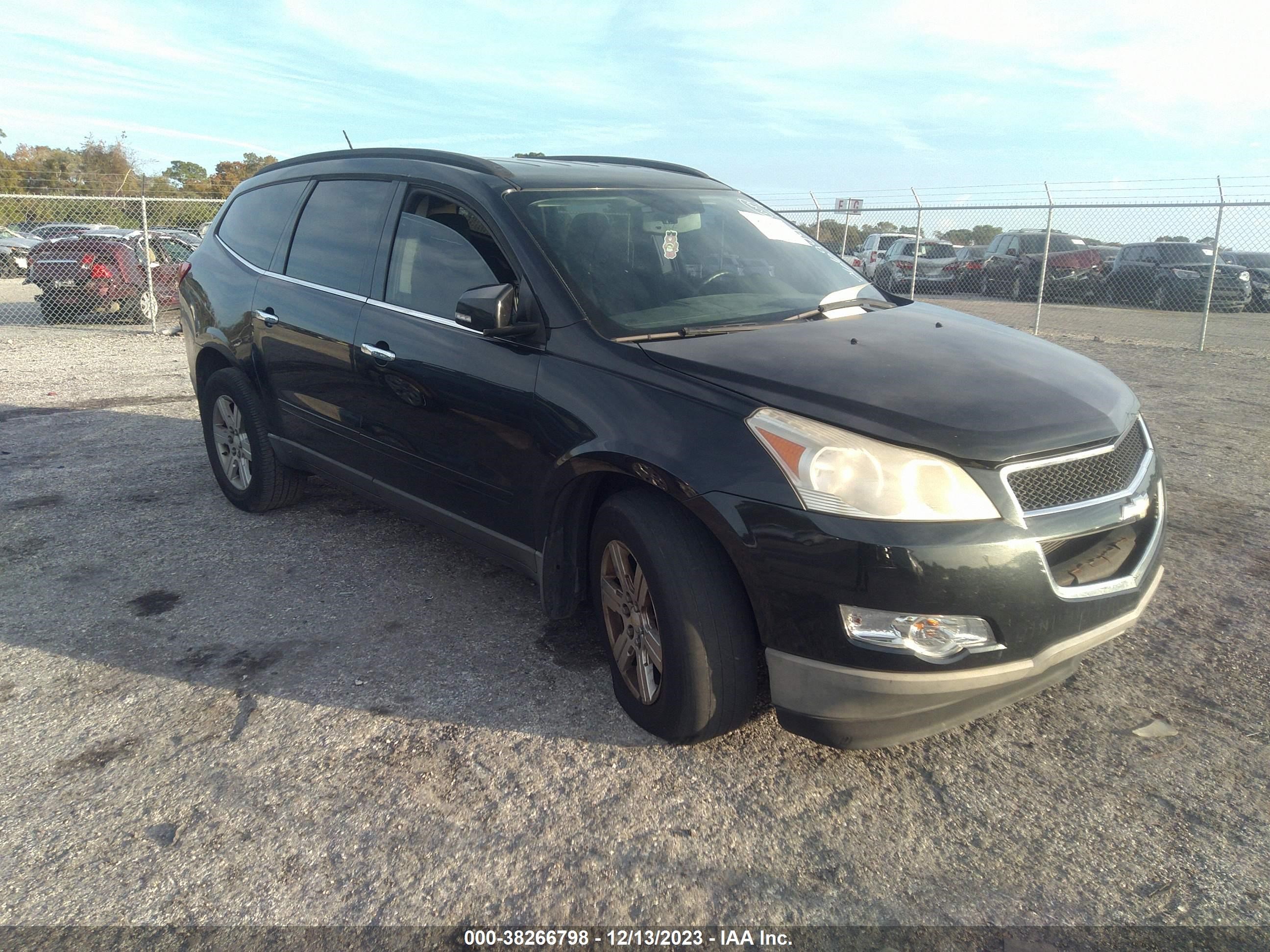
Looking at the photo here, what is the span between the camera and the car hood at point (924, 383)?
2463 mm

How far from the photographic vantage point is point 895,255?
19.4 metres

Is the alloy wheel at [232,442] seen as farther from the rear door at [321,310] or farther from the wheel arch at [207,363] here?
the rear door at [321,310]

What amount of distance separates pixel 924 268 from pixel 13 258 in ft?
82.6

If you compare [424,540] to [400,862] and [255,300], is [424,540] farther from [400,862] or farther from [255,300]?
[400,862]

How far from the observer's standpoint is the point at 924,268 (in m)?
18.7

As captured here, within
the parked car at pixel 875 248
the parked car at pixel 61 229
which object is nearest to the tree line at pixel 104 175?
the parked car at pixel 61 229

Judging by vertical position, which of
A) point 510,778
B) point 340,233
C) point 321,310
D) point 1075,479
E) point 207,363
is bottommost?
point 510,778

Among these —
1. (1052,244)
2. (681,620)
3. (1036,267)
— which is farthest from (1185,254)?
(681,620)

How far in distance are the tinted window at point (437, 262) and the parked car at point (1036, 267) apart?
16.6 m

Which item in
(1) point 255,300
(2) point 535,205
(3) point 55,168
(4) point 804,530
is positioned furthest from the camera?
(3) point 55,168

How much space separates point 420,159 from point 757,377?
6.74ft

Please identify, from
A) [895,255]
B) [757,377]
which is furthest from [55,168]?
[757,377]

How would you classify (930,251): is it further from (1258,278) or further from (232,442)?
(232,442)

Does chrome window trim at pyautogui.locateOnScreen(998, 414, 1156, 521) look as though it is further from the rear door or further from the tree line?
the tree line
